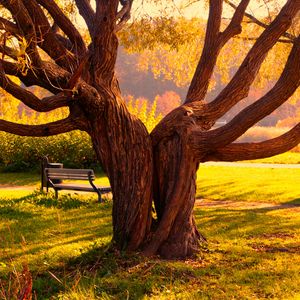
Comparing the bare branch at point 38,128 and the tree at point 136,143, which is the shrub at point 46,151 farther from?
the bare branch at point 38,128

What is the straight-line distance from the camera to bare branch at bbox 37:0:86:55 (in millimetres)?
8032

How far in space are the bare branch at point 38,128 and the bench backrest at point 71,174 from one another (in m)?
5.59

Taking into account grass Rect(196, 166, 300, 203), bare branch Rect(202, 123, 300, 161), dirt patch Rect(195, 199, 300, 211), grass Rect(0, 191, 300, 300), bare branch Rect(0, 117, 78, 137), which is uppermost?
bare branch Rect(0, 117, 78, 137)

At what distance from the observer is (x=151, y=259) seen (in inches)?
313

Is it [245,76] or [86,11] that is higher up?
[86,11]

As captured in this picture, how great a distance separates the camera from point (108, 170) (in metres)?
8.32

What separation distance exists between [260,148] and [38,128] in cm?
315

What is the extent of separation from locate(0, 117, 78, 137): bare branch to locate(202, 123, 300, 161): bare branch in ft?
6.91

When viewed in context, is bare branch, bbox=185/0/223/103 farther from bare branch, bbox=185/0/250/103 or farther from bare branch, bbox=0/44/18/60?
bare branch, bbox=0/44/18/60

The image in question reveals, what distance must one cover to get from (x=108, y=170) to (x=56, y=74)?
5.45 feet

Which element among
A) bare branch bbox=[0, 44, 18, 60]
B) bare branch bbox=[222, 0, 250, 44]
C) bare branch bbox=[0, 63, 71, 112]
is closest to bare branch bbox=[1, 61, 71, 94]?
bare branch bbox=[0, 63, 71, 112]

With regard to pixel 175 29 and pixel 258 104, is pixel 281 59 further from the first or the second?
pixel 258 104

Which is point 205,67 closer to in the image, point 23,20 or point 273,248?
point 273,248

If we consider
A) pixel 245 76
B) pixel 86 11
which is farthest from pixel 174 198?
pixel 86 11
